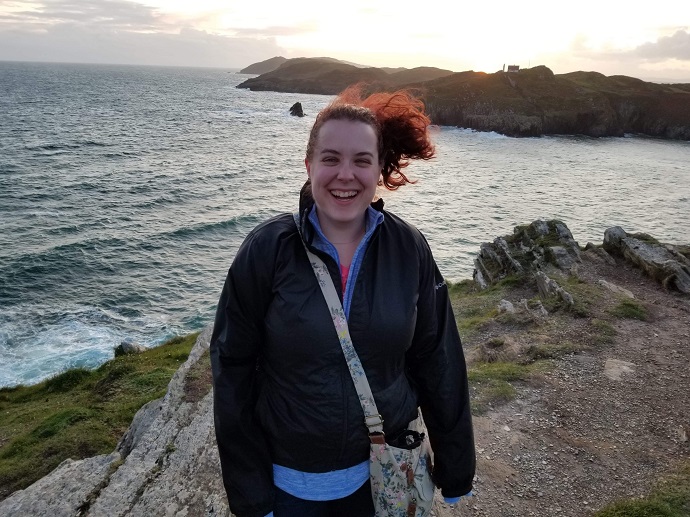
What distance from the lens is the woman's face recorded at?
3037 mm

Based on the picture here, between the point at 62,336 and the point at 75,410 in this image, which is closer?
the point at 75,410

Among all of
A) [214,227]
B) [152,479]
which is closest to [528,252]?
[152,479]

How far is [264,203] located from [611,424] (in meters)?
36.1

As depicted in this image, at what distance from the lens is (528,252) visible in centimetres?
2081

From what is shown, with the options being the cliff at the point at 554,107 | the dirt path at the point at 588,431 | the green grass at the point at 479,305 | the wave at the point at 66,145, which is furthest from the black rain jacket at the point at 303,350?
the cliff at the point at 554,107

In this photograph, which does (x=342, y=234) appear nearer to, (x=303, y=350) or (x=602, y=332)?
(x=303, y=350)

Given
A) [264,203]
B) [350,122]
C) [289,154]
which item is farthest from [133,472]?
[289,154]

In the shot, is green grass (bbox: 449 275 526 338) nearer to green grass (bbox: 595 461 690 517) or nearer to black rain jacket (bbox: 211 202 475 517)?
green grass (bbox: 595 461 690 517)

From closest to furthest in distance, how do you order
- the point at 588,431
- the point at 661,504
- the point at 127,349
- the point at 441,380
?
the point at 441,380 → the point at 661,504 → the point at 588,431 → the point at 127,349

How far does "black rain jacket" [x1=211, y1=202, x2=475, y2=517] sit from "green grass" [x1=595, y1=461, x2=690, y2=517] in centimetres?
425

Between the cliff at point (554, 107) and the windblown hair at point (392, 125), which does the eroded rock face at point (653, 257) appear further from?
the cliff at point (554, 107)

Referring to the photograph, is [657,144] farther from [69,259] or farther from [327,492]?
[327,492]

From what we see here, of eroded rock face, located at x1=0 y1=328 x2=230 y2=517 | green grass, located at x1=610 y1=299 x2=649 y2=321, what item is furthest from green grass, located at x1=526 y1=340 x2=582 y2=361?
eroded rock face, located at x1=0 y1=328 x2=230 y2=517

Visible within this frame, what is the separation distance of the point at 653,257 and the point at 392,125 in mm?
18056
